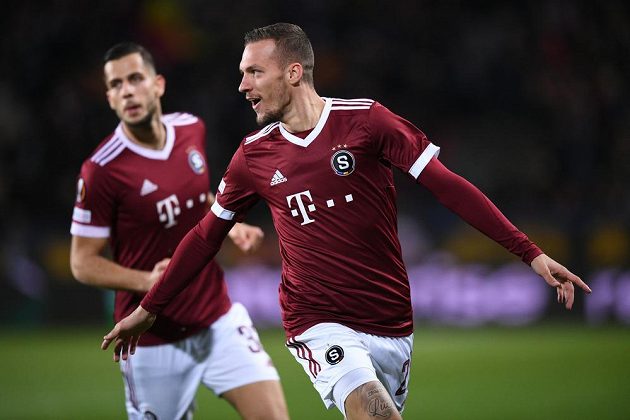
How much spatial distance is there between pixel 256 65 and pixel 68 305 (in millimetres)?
10444

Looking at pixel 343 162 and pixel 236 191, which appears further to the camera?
pixel 236 191

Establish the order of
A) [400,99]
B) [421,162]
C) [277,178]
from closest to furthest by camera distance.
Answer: [421,162]
[277,178]
[400,99]

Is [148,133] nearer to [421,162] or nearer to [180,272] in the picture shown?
[180,272]

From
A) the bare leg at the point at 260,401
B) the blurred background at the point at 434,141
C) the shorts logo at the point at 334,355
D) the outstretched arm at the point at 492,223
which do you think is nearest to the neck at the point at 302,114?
the outstretched arm at the point at 492,223

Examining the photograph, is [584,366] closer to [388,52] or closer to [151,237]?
[151,237]

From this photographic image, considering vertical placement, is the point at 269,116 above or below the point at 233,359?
above

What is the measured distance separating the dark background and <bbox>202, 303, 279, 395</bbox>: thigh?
820 centimetres

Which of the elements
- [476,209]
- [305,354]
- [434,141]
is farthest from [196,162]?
[434,141]

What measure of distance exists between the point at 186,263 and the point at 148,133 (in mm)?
1367

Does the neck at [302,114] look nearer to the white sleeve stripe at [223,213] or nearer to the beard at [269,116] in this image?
the beard at [269,116]

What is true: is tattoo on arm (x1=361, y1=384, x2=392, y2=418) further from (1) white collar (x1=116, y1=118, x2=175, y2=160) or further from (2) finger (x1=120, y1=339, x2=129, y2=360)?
(1) white collar (x1=116, y1=118, x2=175, y2=160)

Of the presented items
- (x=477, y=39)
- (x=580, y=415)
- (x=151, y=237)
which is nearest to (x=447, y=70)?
(x=477, y=39)

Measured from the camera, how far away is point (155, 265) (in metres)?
6.14

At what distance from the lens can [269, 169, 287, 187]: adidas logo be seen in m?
5.14
